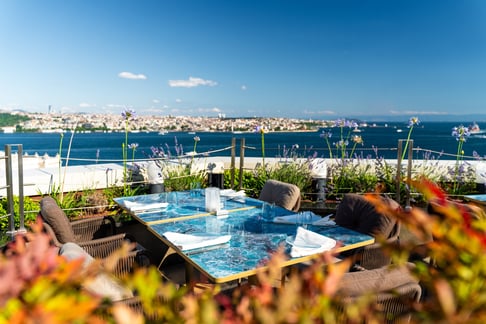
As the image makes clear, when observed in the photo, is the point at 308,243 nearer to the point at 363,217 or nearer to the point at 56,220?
the point at 363,217

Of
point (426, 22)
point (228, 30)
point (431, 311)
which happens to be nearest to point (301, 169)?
point (431, 311)

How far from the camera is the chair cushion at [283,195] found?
394 centimetres

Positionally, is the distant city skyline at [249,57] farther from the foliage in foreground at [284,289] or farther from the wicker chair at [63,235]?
the foliage in foreground at [284,289]

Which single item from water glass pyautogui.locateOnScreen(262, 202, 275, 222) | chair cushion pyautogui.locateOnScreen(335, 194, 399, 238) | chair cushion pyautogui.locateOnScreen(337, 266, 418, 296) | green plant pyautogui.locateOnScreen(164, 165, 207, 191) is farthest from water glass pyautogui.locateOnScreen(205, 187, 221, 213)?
green plant pyautogui.locateOnScreen(164, 165, 207, 191)

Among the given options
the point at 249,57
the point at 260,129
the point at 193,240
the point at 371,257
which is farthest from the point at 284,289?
the point at 249,57

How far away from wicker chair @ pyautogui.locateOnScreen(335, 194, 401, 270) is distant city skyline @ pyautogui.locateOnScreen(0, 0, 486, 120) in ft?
63.2

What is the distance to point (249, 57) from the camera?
4572 centimetres

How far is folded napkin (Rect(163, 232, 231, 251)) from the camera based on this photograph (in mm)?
2461

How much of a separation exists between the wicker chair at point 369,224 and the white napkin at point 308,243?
20 centimetres

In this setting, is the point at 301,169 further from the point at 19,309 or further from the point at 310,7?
the point at 310,7

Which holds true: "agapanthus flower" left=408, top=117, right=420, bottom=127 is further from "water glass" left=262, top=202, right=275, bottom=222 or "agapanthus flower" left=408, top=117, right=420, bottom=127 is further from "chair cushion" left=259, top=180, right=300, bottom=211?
"water glass" left=262, top=202, right=275, bottom=222

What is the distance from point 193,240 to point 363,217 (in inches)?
61.3

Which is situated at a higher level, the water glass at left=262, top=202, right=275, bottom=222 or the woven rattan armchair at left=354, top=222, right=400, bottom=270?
the water glass at left=262, top=202, right=275, bottom=222

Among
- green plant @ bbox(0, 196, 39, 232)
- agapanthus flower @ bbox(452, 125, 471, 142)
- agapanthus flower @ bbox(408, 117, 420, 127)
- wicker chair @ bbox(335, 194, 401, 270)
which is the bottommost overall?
green plant @ bbox(0, 196, 39, 232)
